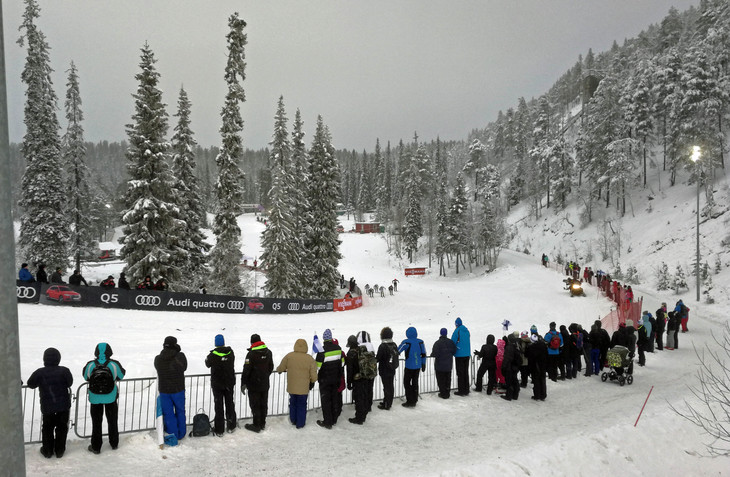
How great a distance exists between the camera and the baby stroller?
1320cm

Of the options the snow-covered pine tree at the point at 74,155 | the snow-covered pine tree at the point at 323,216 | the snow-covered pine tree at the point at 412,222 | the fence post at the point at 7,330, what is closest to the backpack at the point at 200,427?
the fence post at the point at 7,330

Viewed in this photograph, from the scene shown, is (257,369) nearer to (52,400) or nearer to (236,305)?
(52,400)

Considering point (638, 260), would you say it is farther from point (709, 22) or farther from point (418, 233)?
point (709, 22)

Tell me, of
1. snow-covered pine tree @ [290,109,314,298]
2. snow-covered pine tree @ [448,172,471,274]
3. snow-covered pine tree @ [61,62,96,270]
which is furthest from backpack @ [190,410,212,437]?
snow-covered pine tree @ [448,172,471,274]

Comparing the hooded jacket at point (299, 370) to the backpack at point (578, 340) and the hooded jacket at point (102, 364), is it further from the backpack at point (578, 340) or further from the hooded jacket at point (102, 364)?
the backpack at point (578, 340)

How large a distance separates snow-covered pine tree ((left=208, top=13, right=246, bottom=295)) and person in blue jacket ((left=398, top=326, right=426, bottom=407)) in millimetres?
22439

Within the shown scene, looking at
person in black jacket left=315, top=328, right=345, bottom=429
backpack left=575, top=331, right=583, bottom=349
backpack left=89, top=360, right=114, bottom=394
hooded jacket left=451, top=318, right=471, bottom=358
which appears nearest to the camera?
backpack left=89, top=360, right=114, bottom=394

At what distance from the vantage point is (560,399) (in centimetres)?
1183

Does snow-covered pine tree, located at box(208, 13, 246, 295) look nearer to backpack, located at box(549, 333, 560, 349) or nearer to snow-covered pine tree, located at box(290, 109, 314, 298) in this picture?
snow-covered pine tree, located at box(290, 109, 314, 298)

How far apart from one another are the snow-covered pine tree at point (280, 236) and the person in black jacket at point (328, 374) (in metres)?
24.3

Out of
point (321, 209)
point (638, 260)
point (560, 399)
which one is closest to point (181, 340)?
point (560, 399)

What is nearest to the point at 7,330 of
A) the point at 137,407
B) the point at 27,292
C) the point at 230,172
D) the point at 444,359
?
the point at 137,407

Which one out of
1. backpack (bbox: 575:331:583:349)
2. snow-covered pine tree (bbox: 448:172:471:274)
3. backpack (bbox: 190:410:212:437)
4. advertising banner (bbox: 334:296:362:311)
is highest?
snow-covered pine tree (bbox: 448:172:471:274)

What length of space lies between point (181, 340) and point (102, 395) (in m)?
10.8
